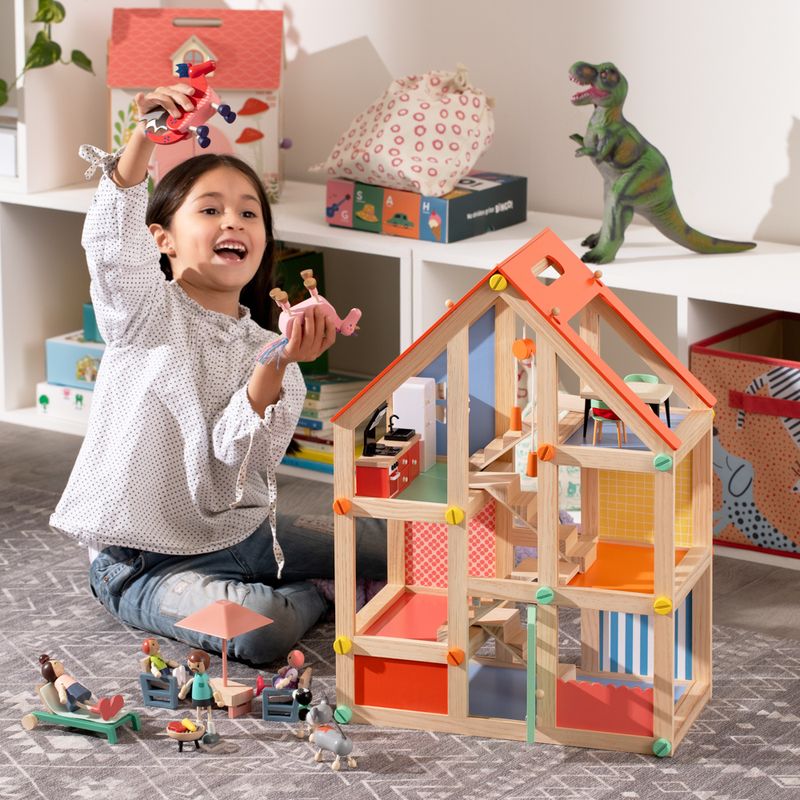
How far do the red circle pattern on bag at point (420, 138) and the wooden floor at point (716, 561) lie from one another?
516 mm

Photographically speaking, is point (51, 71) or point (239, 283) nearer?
point (239, 283)

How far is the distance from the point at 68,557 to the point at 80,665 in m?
0.38

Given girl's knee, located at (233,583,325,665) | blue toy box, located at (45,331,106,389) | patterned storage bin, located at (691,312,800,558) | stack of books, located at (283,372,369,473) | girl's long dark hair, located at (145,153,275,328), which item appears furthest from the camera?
blue toy box, located at (45,331,106,389)

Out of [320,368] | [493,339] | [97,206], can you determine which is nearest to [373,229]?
[320,368]

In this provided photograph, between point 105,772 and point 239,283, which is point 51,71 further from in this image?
point 105,772

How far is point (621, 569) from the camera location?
63.9 inches

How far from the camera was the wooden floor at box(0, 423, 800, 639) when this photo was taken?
1.97 meters

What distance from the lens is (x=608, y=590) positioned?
60.4 inches

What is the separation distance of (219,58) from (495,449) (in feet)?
4.20

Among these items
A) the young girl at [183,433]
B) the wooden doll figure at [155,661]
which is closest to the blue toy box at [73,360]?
the young girl at [183,433]

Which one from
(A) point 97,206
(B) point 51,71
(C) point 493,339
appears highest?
(B) point 51,71

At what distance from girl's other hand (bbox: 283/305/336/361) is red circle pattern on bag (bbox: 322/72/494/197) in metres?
0.89

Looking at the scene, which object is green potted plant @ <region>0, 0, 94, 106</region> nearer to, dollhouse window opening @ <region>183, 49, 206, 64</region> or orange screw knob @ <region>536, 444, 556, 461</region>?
dollhouse window opening @ <region>183, 49, 206, 64</region>

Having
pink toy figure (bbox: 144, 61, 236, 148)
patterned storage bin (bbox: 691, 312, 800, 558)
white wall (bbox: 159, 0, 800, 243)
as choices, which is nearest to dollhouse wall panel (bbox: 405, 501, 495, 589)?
pink toy figure (bbox: 144, 61, 236, 148)
